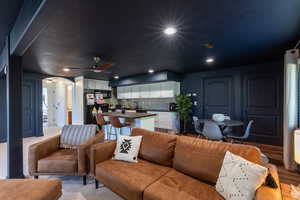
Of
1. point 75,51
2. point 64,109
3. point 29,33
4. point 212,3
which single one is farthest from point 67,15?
point 64,109

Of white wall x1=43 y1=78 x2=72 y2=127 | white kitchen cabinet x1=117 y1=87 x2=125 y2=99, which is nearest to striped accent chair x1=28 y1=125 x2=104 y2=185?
white kitchen cabinet x1=117 y1=87 x2=125 y2=99

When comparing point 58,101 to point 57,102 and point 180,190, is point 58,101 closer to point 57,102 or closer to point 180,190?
point 57,102

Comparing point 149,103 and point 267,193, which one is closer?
point 267,193

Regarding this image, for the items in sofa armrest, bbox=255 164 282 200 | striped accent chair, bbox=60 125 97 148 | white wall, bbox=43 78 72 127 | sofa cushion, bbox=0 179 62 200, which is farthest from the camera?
white wall, bbox=43 78 72 127

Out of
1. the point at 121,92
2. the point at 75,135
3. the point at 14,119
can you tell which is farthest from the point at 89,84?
the point at 14,119

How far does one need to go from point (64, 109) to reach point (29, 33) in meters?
6.66

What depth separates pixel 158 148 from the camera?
203 cm

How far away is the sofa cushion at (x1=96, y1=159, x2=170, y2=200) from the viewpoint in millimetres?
1545

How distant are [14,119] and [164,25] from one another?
275 centimetres

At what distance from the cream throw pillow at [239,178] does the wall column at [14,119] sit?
2908mm

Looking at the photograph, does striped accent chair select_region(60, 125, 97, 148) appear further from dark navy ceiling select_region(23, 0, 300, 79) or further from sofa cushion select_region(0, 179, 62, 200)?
dark navy ceiling select_region(23, 0, 300, 79)

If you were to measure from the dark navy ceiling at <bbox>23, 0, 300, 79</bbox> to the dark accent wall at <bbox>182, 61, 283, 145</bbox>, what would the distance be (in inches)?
32.1

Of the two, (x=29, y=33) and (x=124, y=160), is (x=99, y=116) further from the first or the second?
(x=29, y=33)

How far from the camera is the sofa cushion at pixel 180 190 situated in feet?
4.37
